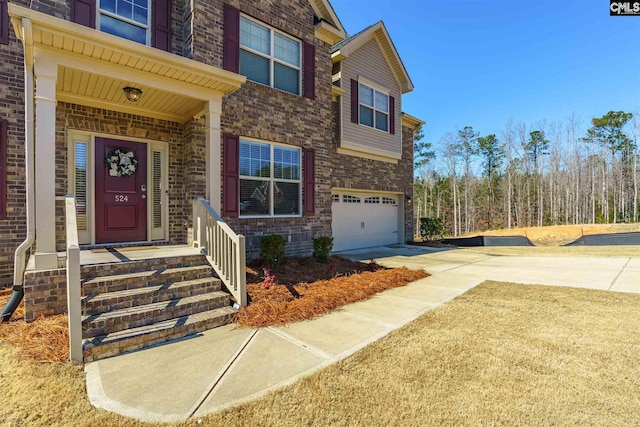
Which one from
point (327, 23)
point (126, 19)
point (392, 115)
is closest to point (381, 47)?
point (392, 115)

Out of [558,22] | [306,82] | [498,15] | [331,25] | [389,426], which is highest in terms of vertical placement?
[498,15]

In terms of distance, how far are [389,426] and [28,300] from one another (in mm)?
4176

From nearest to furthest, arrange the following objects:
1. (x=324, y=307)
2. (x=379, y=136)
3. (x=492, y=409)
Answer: (x=492, y=409) < (x=324, y=307) < (x=379, y=136)

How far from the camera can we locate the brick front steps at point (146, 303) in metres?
3.31

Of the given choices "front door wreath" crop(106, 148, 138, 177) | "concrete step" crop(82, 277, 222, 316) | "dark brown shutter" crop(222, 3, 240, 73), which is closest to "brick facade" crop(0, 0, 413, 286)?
"dark brown shutter" crop(222, 3, 240, 73)

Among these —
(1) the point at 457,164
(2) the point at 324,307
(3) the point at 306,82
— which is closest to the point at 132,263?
(2) the point at 324,307

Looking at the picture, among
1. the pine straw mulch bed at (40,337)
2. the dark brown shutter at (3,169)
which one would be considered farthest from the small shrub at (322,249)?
the dark brown shutter at (3,169)

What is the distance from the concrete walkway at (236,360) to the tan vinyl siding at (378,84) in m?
6.33

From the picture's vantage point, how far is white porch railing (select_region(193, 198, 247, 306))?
14.1ft

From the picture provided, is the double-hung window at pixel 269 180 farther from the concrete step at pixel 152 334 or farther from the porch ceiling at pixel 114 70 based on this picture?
the concrete step at pixel 152 334

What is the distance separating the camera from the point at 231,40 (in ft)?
21.9

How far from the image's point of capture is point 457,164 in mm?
28281

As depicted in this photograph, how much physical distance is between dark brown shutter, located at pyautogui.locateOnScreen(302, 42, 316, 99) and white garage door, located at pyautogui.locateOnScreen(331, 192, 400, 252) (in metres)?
3.63

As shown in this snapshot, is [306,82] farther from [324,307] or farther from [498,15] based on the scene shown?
[498,15]
